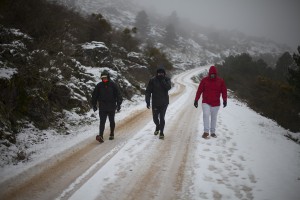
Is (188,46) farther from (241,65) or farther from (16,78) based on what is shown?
(16,78)

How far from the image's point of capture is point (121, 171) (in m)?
4.80

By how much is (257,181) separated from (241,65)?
153ft

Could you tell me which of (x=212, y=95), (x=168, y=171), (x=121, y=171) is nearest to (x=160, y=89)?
(x=212, y=95)

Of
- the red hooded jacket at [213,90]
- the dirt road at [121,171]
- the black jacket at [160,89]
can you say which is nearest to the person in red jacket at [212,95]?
the red hooded jacket at [213,90]

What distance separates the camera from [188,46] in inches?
3725

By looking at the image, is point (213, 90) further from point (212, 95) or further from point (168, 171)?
point (168, 171)

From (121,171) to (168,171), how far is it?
3.27ft

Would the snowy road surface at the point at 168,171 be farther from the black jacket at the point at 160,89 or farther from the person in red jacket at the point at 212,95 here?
the black jacket at the point at 160,89

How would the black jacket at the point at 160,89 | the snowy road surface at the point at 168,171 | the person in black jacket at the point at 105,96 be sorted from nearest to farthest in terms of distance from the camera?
the snowy road surface at the point at 168,171 < the person in black jacket at the point at 105,96 < the black jacket at the point at 160,89

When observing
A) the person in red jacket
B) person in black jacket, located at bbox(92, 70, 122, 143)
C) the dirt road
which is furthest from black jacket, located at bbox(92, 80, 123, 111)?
the person in red jacket

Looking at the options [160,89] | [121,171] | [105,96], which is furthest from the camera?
[160,89]

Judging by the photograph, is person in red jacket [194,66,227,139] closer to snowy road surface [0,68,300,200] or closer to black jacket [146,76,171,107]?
snowy road surface [0,68,300,200]

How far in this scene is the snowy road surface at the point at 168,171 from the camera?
3951 mm

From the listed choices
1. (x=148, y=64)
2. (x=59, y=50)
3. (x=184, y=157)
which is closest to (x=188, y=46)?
(x=148, y=64)
